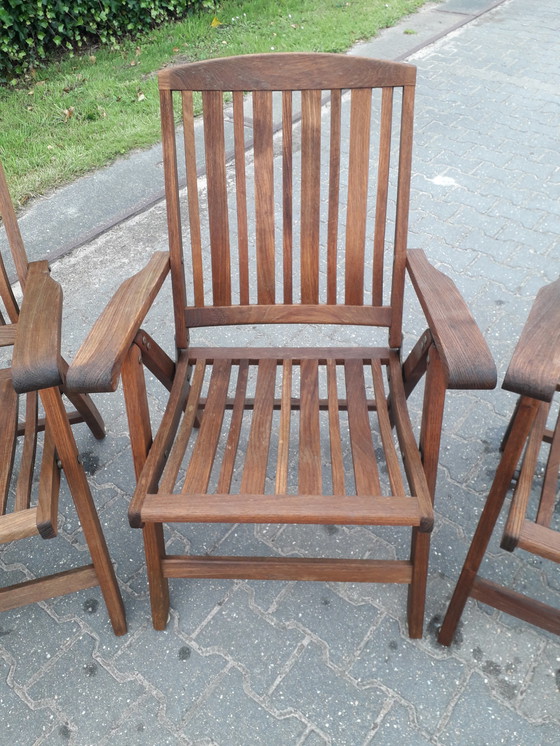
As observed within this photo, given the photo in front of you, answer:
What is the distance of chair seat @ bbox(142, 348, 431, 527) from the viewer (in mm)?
1434

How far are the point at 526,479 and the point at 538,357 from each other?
384mm

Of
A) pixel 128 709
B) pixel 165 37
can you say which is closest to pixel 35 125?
pixel 165 37

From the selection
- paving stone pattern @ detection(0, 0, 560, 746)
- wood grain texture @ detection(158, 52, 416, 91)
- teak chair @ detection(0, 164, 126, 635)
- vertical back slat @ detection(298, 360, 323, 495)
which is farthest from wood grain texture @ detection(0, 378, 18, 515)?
wood grain texture @ detection(158, 52, 416, 91)

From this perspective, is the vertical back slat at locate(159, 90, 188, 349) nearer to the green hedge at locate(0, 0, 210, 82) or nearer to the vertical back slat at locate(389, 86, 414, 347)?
the vertical back slat at locate(389, 86, 414, 347)

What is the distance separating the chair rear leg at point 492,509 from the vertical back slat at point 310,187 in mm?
750

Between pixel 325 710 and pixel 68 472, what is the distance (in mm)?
889

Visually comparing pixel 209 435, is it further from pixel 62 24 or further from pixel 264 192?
pixel 62 24

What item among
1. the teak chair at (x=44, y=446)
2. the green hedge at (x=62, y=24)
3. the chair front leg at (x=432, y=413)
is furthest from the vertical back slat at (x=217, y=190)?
the green hedge at (x=62, y=24)

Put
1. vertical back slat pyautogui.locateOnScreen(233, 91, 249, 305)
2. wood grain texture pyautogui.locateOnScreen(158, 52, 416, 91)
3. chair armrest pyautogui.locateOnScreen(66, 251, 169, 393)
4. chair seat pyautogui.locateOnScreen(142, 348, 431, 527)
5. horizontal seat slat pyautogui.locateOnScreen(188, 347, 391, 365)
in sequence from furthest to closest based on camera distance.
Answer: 1. horizontal seat slat pyautogui.locateOnScreen(188, 347, 391, 365)
2. vertical back slat pyautogui.locateOnScreen(233, 91, 249, 305)
3. wood grain texture pyautogui.locateOnScreen(158, 52, 416, 91)
4. chair seat pyautogui.locateOnScreen(142, 348, 431, 527)
5. chair armrest pyautogui.locateOnScreen(66, 251, 169, 393)

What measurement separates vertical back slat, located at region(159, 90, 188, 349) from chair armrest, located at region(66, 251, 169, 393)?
0.15 m

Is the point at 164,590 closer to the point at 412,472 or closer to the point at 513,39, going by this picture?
the point at 412,472

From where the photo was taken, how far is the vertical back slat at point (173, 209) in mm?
1749

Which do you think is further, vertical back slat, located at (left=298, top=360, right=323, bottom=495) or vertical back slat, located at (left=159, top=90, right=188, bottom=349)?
vertical back slat, located at (left=159, top=90, right=188, bottom=349)

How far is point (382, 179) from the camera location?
71.2 inches
